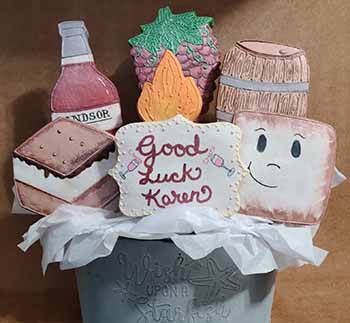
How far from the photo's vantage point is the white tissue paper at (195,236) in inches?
28.1

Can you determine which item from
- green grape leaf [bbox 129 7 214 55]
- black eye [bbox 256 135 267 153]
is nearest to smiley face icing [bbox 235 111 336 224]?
black eye [bbox 256 135 267 153]

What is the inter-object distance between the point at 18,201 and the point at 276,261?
26cm

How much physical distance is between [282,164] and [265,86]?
0.08m

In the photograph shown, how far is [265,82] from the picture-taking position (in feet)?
2.52

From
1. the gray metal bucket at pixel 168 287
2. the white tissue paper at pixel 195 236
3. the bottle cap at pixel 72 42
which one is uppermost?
the bottle cap at pixel 72 42

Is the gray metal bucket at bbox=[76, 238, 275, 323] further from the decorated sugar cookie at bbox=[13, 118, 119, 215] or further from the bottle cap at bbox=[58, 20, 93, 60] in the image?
the bottle cap at bbox=[58, 20, 93, 60]

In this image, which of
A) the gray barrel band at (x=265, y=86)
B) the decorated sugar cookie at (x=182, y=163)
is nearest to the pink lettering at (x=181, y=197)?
the decorated sugar cookie at (x=182, y=163)

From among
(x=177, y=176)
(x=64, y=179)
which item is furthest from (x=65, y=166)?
(x=177, y=176)

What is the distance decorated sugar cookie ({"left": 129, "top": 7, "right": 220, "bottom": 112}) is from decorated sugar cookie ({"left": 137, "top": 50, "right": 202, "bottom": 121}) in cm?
3

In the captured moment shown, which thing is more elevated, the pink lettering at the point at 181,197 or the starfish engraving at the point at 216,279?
the pink lettering at the point at 181,197

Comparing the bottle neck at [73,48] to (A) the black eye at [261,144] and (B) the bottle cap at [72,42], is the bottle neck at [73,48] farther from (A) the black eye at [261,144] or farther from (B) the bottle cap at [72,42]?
(A) the black eye at [261,144]

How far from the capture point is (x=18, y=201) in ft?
2.61

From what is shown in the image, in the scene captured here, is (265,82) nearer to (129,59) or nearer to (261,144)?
(261,144)

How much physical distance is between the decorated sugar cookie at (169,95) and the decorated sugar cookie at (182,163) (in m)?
0.04
